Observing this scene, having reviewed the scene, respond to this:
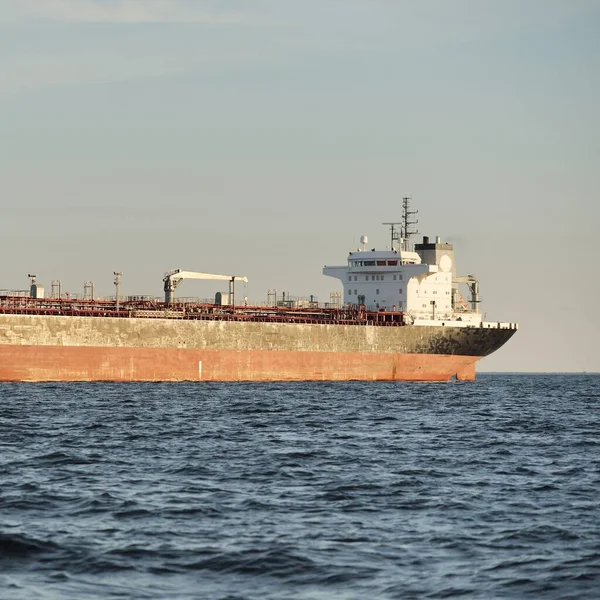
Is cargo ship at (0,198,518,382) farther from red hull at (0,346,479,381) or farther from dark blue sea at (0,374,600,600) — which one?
dark blue sea at (0,374,600,600)

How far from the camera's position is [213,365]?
6088 cm

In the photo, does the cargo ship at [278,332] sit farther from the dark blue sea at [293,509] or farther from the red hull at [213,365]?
the dark blue sea at [293,509]

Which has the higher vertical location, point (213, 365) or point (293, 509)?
point (213, 365)

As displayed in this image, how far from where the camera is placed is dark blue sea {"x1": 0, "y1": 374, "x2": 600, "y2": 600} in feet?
45.5

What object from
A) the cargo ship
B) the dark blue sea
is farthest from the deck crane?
the dark blue sea

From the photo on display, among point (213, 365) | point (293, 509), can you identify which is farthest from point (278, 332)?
point (293, 509)

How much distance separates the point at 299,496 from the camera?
65.1 ft

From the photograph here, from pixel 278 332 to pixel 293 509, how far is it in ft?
148

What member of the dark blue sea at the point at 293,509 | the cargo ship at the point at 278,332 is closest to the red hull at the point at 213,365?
the cargo ship at the point at 278,332

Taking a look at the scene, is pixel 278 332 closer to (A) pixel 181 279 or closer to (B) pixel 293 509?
(A) pixel 181 279

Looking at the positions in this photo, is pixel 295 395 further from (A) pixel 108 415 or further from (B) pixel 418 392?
(A) pixel 108 415

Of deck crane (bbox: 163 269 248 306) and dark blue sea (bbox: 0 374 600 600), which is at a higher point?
deck crane (bbox: 163 269 248 306)

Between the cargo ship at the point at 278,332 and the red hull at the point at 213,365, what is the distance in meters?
0.06

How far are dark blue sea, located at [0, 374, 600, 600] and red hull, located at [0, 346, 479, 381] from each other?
18.9 meters
